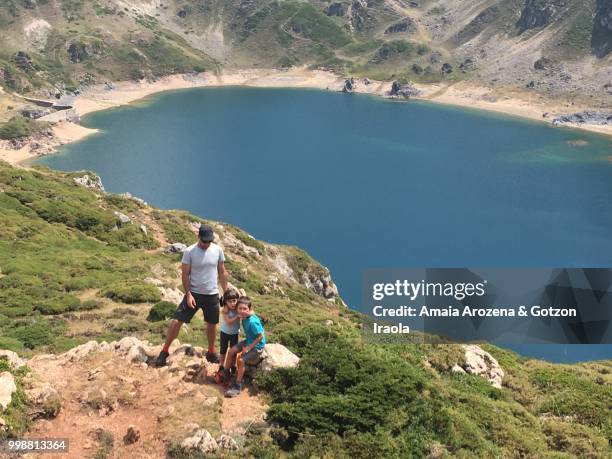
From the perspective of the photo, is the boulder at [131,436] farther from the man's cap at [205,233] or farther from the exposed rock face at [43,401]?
the man's cap at [205,233]

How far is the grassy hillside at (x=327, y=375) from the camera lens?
14.2 meters

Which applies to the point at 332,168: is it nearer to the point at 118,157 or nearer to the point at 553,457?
the point at 118,157

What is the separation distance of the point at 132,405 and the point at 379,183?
4465 inches

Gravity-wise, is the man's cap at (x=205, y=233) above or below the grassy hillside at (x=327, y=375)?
above

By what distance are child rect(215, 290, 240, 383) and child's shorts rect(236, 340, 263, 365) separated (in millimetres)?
315

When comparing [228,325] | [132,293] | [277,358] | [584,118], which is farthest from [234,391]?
[584,118]

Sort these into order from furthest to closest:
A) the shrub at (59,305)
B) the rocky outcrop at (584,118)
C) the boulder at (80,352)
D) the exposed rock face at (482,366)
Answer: the rocky outcrop at (584,118) < the shrub at (59,305) < the exposed rock face at (482,366) < the boulder at (80,352)

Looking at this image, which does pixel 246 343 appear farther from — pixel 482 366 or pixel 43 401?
pixel 482 366

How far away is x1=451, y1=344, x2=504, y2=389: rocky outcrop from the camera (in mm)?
21438

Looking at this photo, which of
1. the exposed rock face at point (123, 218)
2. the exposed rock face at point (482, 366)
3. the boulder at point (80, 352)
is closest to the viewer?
the boulder at point (80, 352)

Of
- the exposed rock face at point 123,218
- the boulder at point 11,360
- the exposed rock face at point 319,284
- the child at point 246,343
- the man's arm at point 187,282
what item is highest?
the exposed rock face at point 123,218

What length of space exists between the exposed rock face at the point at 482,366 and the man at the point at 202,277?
37.3 feet

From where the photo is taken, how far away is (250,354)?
50.5ft

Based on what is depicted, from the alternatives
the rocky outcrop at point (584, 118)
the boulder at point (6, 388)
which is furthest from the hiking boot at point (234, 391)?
the rocky outcrop at point (584, 118)
